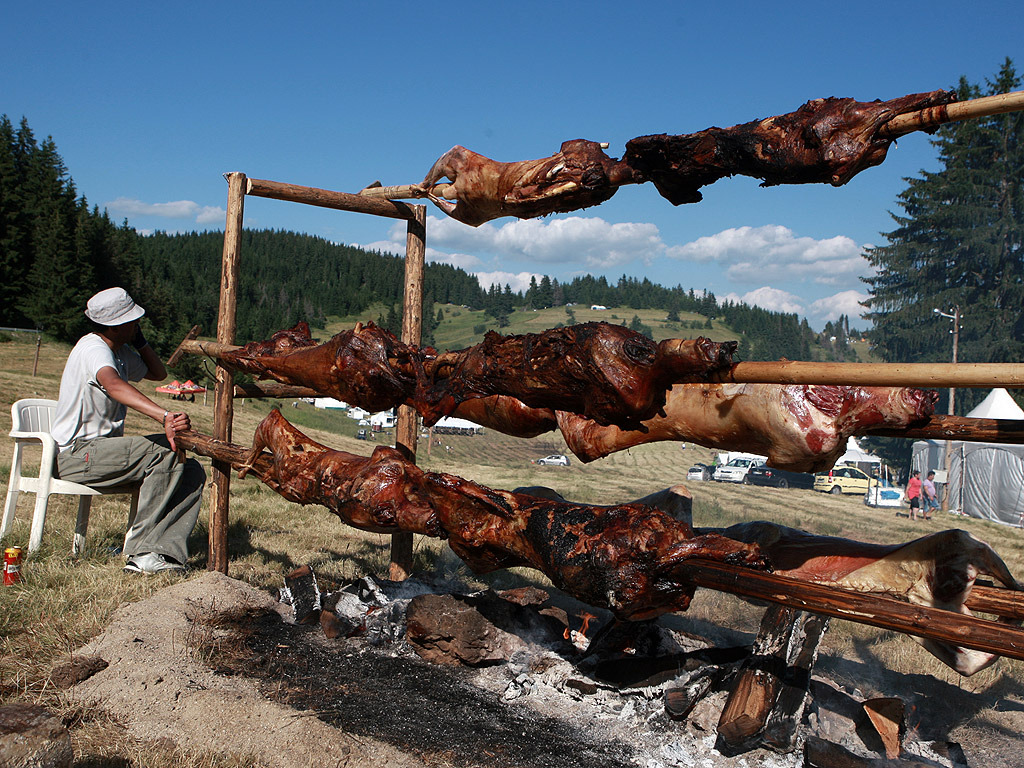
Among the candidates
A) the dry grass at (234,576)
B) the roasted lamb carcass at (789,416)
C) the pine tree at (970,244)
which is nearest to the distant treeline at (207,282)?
the dry grass at (234,576)

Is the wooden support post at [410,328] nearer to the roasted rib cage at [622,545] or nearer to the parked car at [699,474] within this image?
the roasted rib cage at [622,545]

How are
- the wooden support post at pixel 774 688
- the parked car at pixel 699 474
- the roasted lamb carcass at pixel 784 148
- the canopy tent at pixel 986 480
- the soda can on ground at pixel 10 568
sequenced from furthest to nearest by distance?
the parked car at pixel 699 474 < the canopy tent at pixel 986 480 < the soda can on ground at pixel 10 568 < the wooden support post at pixel 774 688 < the roasted lamb carcass at pixel 784 148

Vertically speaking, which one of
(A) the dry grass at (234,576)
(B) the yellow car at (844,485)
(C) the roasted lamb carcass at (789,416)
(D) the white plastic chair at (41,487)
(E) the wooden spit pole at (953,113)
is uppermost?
(E) the wooden spit pole at (953,113)

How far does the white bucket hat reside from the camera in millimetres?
5840

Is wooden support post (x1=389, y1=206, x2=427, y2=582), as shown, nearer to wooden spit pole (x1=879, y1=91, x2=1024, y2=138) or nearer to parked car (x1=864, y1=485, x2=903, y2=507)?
wooden spit pole (x1=879, y1=91, x2=1024, y2=138)

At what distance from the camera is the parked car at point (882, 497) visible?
2341 centimetres

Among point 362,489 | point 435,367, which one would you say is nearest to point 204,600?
point 362,489

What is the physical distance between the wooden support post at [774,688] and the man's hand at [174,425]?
4.23 meters

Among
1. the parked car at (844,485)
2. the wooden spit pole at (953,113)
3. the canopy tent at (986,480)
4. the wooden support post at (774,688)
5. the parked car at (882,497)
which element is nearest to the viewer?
the wooden spit pole at (953,113)

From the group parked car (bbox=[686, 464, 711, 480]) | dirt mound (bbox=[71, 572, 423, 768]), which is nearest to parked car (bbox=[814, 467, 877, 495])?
parked car (bbox=[686, 464, 711, 480])

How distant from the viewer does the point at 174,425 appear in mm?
5598

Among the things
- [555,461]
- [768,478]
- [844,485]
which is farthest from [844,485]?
[555,461]

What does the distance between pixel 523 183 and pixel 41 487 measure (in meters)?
4.49

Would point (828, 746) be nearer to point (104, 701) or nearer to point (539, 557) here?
point (539, 557)
